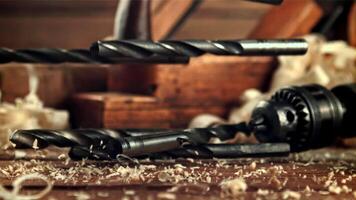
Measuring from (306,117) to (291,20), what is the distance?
1.93 ft

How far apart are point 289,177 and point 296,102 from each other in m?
0.18

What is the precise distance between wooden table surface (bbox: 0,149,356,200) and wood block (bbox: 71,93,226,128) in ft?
1.06

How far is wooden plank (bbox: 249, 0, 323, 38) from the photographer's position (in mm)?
1343

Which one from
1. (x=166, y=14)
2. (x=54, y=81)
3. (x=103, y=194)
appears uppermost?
(x=166, y=14)

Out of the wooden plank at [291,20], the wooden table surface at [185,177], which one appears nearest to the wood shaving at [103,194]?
the wooden table surface at [185,177]

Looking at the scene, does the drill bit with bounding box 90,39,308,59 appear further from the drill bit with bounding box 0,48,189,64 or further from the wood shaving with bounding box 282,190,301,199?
the wood shaving with bounding box 282,190,301,199

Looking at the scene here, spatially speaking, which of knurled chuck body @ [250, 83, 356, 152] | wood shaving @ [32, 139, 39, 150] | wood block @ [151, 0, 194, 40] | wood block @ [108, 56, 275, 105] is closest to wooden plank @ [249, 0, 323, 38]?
wood block @ [108, 56, 275, 105]

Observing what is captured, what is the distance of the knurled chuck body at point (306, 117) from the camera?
0.81 metres

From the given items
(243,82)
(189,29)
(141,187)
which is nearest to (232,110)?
(243,82)

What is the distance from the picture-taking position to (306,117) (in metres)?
0.80

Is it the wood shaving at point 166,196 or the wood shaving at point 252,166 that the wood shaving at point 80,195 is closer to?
the wood shaving at point 166,196

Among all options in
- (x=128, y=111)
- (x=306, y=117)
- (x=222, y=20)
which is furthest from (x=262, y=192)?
(x=222, y=20)

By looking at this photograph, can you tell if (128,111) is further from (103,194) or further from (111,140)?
(103,194)

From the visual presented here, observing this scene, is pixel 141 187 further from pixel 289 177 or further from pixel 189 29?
pixel 189 29
